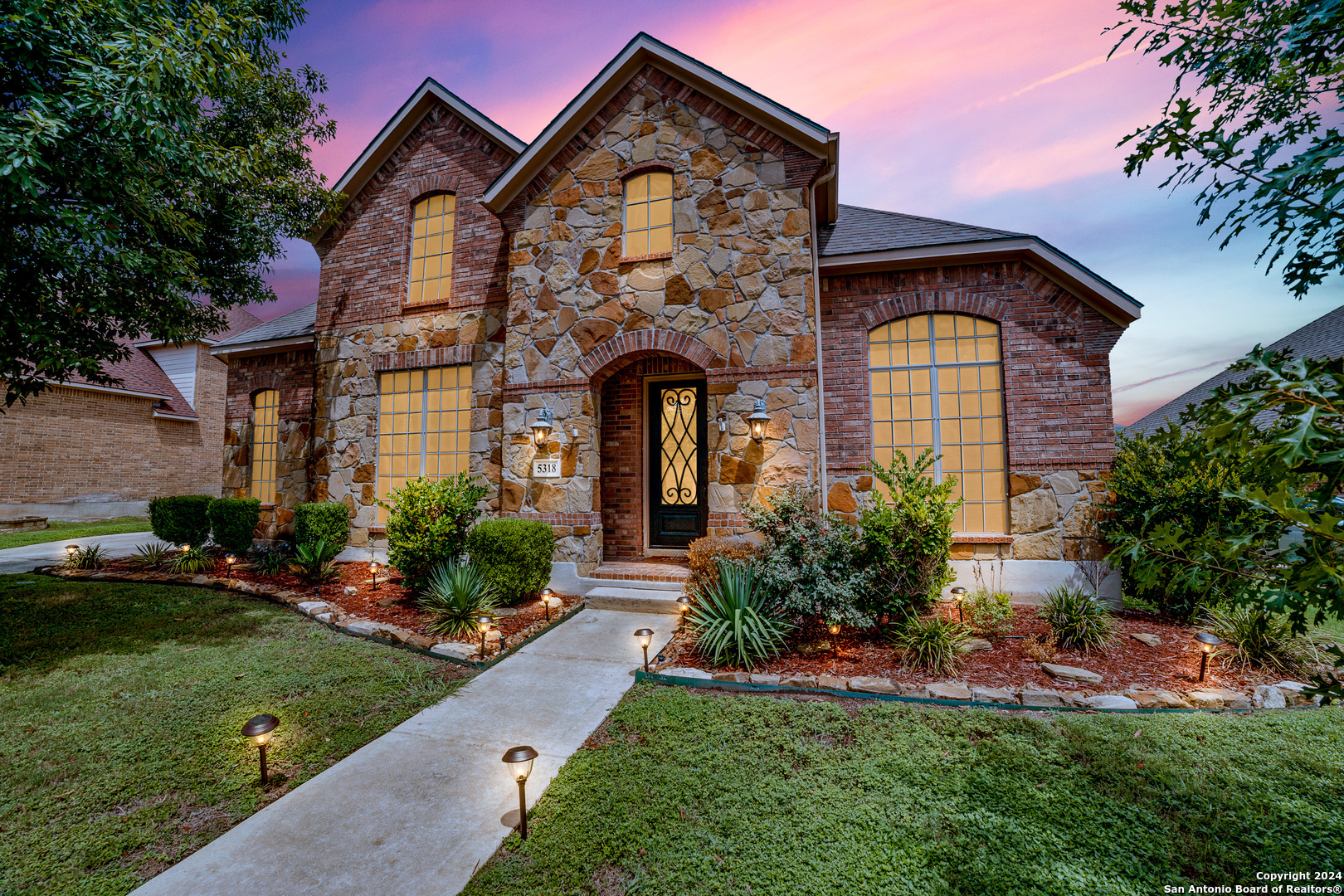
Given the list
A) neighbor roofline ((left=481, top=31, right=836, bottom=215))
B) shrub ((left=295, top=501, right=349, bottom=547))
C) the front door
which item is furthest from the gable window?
the front door

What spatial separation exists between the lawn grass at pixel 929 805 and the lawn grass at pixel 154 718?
62.8 inches

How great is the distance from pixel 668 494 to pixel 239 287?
28.1ft

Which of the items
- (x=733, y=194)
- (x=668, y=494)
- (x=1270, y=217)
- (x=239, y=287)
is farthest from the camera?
(x=239, y=287)

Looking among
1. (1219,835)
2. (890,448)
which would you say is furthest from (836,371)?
(1219,835)

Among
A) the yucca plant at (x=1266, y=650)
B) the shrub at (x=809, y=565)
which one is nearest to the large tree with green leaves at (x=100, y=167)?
the shrub at (x=809, y=565)

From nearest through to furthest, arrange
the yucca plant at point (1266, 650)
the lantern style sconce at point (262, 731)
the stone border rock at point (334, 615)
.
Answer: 1. the lantern style sconce at point (262, 731)
2. the yucca plant at point (1266, 650)
3. the stone border rock at point (334, 615)

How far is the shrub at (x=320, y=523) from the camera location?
27.5 ft

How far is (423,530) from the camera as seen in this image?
23.0ft

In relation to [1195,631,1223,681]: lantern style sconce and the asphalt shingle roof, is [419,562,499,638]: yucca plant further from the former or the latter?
[1195,631,1223,681]: lantern style sconce

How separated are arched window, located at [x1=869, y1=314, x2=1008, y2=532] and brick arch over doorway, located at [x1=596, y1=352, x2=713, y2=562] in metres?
2.97

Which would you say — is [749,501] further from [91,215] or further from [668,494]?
[91,215]

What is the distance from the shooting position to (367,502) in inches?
380

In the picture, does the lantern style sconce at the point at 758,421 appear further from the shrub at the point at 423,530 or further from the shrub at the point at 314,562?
the shrub at the point at 314,562

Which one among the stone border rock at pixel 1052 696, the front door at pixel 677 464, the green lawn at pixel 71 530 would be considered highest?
the front door at pixel 677 464
